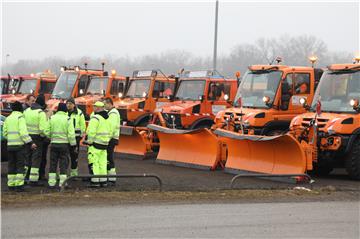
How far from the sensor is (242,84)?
1752cm

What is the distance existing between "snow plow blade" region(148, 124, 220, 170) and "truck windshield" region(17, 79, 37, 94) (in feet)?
36.0

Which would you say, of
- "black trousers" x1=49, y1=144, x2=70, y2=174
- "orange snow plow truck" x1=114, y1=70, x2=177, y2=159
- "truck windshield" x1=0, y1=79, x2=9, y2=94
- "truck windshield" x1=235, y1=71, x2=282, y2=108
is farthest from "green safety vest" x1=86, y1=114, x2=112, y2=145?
"truck windshield" x1=0, y1=79, x2=9, y2=94

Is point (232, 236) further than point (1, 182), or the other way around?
point (1, 182)

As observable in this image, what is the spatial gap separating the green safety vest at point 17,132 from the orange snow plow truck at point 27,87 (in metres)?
15.0

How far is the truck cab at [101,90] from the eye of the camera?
22.7 meters

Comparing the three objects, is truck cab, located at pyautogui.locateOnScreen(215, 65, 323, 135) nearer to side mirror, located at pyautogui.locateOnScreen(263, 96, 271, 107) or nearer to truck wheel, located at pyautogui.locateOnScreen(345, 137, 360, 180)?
side mirror, located at pyautogui.locateOnScreen(263, 96, 271, 107)

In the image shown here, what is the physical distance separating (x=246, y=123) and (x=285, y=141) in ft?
7.15

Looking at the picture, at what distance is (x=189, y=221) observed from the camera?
9453 millimetres

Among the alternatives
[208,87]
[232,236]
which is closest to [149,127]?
[208,87]

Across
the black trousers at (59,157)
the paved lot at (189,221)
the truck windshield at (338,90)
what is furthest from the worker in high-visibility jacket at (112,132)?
the truck windshield at (338,90)

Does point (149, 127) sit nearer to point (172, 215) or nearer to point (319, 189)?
point (319, 189)

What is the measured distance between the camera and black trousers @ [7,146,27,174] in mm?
12281

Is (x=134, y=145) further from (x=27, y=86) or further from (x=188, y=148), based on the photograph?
(x=27, y=86)

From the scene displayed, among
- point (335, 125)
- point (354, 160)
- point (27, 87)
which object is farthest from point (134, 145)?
point (27, 87)
